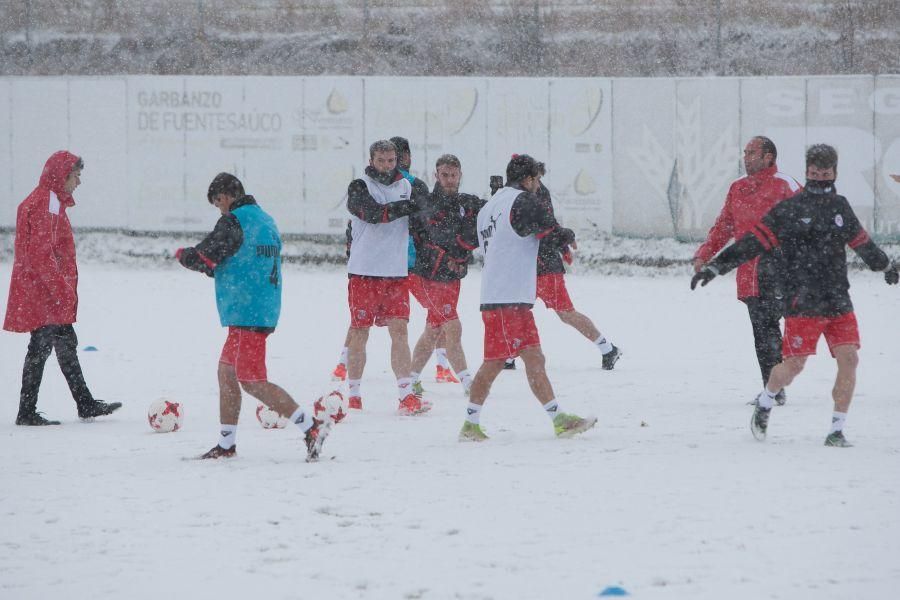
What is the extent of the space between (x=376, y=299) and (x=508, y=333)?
157cm

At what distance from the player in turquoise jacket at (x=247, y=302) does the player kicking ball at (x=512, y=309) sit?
992 millimetres

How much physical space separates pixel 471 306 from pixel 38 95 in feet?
32.4

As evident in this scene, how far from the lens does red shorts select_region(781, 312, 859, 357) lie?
6758mm

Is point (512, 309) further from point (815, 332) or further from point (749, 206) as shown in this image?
point (749, 206)

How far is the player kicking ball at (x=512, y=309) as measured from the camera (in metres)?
7.16

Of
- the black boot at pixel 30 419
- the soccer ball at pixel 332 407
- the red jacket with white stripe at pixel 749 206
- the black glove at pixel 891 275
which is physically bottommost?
the black boot at pixel 30 419

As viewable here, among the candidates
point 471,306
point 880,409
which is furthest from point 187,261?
point 471,306

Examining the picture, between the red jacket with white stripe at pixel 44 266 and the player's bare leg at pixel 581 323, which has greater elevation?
the red jacket with white stripe at pixel 44 266

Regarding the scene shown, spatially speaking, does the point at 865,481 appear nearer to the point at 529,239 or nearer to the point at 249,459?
the point at 529,239

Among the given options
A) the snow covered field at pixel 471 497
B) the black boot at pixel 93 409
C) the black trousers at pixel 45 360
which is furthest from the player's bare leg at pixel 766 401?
the black trousers at pixel 45 360

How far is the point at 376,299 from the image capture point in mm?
8492

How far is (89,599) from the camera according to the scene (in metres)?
4.36

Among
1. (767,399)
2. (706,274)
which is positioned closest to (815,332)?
(767,399)

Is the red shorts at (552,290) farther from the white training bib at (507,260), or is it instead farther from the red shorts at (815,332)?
the red shorts at (815,332)
